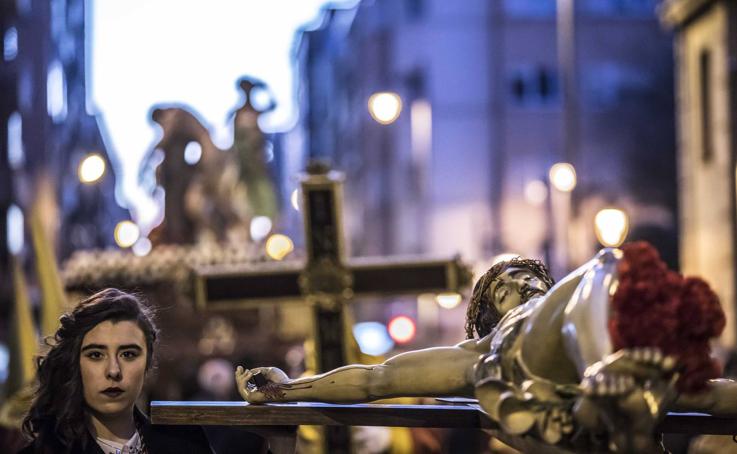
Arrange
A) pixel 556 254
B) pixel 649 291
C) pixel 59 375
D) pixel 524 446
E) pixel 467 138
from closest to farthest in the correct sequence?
1. pixel 649 291
2. pixel 524 446
3. pixel 59 375
4. pixel 556 254
5. pixel 467 138

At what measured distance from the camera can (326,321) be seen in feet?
34.7

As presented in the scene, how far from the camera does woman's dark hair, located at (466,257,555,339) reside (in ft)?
14.3

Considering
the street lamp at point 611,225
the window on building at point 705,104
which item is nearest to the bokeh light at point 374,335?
the street lamp at point 611,225

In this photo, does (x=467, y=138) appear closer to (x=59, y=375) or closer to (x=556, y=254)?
(x=556, y=254)

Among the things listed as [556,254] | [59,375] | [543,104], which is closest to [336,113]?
[543,104]

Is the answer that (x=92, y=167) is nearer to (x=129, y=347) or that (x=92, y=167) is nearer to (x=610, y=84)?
(x=129, y=347)

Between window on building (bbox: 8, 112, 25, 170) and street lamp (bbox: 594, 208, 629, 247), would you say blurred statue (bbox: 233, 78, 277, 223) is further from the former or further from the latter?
window on building (bbox: 8, 112, 25, 170)

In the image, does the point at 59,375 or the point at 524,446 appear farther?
the point at 59,375

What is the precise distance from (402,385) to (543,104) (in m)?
51.5

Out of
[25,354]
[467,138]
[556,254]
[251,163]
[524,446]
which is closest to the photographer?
[524,446]

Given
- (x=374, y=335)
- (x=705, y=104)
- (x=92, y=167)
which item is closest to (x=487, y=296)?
(x=92, y=167)

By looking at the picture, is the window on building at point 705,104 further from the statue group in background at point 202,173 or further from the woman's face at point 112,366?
the woman's face at point 112,366

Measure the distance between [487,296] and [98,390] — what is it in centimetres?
118

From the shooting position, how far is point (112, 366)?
185 inches
